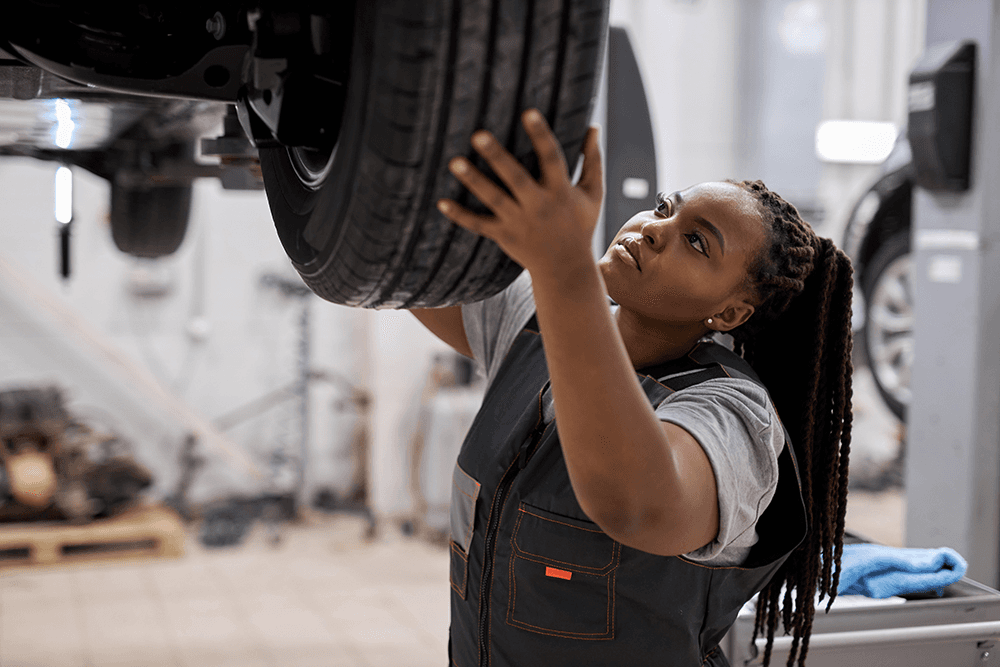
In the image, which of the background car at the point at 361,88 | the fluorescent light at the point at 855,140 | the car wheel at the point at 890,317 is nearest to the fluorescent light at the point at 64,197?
the background car at the point at 361,88

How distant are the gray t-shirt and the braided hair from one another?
0.54 feet

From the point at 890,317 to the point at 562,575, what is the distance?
363cm

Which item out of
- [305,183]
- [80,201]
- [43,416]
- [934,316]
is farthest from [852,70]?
[305,183]

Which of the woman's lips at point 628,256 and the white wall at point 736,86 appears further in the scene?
the white wall at point 736,86

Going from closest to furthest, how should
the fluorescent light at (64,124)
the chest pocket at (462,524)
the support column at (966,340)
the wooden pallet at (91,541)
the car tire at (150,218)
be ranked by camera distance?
the chest pocket at (462,524) < the fluorescent light at (64,124) < the car tire at (150,218) < the support column at (966,340) < the wooden pallet at (91,541)

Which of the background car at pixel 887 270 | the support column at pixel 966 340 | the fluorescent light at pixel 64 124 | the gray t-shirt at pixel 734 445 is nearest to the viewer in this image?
the gray t-shirt at pixel 734 445

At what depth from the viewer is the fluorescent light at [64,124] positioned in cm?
155

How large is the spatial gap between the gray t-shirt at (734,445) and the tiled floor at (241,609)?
227 cm

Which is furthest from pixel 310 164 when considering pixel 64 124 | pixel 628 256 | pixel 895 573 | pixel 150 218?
pixel 150 218

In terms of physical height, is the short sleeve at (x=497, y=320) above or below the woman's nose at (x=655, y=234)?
below

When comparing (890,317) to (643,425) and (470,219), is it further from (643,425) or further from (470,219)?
(470,219)

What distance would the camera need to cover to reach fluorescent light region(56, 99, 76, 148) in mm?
1552

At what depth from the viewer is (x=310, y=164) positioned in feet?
3.17

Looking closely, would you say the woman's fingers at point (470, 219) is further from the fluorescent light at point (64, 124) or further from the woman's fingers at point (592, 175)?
the fluorescent light at point (64, 124)
